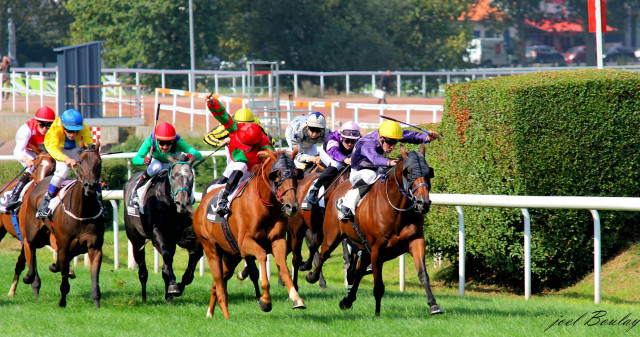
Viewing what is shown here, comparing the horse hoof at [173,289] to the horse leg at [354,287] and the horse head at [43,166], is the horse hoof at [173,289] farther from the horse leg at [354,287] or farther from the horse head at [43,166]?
the horse head at [43,166]

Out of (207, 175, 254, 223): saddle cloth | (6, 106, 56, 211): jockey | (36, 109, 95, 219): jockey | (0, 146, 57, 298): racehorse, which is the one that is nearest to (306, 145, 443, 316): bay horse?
(207, 175, 254, 223): saddle cloth

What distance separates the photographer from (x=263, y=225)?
25.7 feet

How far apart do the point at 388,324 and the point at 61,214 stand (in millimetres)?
3689

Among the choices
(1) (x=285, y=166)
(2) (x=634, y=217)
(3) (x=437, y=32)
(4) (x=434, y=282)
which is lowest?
(4) (x=434, y=282)

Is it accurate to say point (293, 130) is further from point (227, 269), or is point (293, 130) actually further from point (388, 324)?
point (388, 324)

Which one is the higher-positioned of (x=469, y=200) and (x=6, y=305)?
(x=469, y=200)

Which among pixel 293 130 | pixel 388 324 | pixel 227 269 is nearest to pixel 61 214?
pixel 227 269

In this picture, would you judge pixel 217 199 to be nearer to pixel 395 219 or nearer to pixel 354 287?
pixel 354 287

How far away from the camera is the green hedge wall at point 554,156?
Answer: 943cm

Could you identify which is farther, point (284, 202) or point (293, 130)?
point (293, 130)

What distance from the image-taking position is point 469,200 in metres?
9.34
